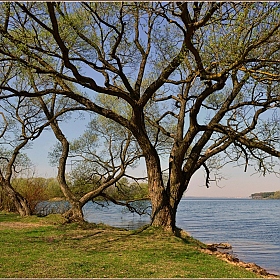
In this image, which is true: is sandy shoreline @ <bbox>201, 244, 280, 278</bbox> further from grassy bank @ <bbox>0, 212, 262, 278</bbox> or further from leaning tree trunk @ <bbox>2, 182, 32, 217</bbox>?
leaning tree trunk @ <bbox>2, 182, 32, 217</bbox>

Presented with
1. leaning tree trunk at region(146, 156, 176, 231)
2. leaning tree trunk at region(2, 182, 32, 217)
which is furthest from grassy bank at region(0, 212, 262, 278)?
leaning tree trunk at region(2, 182, 32, 217)

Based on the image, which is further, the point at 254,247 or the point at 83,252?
the point at 254,247

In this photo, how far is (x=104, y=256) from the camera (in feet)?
25.3

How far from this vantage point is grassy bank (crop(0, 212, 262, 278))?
20.7 feet

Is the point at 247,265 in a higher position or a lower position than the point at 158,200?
lower

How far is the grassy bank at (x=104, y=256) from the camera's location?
630 cm

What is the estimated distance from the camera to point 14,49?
1030 cm

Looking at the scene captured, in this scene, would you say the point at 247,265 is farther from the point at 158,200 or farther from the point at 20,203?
the point at 20,203

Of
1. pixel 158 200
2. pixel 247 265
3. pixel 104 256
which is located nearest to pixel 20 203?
pixel 158 200

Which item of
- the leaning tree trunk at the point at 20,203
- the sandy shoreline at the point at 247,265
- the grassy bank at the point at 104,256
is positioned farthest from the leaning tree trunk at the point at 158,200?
the leaning tree trunk at the point at 20,203

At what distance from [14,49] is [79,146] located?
8.02m

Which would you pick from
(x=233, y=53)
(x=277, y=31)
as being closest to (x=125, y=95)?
(x=233, y=53)

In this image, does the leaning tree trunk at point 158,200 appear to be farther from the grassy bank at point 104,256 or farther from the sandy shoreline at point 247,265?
the sandy shoreline at point 247,265

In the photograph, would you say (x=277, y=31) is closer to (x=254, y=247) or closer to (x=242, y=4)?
(x=242, y=4)
